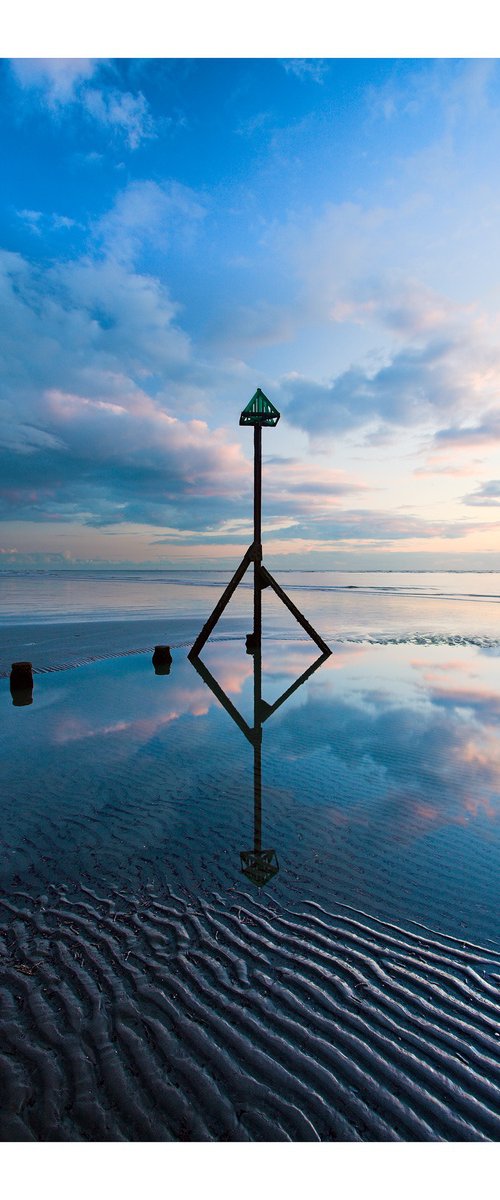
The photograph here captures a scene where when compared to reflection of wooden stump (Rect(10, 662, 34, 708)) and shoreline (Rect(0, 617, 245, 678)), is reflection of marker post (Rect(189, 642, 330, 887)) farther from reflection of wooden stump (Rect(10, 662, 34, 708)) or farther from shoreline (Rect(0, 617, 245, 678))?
reflection of wooden stump (Rect(10, 662, 34, 708))

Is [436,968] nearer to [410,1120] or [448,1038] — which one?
[448,1038]

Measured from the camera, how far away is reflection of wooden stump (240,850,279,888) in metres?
5.59

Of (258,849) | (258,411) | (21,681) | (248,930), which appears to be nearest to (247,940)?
(248,930)

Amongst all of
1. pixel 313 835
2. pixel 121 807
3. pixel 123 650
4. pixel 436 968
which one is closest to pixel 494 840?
pixel 313 835

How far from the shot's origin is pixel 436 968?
4195 mm

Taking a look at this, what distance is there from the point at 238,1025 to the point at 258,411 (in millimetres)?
16601

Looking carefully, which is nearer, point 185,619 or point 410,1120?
point 410,1120

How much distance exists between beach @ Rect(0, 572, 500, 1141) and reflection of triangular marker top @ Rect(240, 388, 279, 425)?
10.6 metres

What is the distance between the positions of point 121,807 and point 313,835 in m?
2.77

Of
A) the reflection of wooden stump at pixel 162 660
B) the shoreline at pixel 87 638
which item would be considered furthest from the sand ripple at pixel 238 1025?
the shoreline at pixel 87 638

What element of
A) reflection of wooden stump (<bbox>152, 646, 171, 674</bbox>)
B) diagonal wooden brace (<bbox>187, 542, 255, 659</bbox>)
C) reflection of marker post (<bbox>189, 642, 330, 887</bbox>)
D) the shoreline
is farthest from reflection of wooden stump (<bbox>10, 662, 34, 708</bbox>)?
diagonal wooden brace (<bbox>187, 542, 255, 659</bbox>)

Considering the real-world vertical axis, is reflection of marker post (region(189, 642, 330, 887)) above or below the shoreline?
below

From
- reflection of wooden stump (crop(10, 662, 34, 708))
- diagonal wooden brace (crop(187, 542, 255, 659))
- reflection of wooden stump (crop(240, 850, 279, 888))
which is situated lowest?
reflection of wooden stump (crop(240, 850, 279, 888))

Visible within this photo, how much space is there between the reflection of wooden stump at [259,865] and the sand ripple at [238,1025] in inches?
20.2
